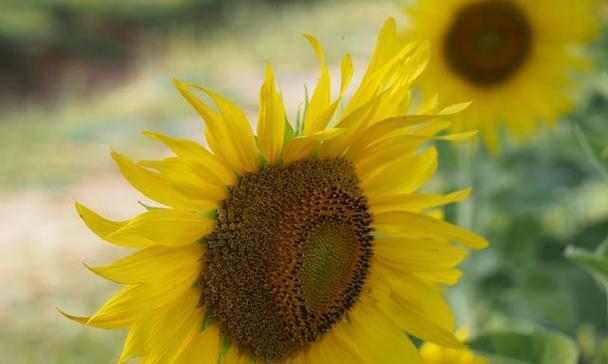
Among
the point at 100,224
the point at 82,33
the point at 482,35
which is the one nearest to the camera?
the point at 100,224

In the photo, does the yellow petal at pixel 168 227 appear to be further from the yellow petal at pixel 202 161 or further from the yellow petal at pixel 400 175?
the yellow petal at pixel 400 175

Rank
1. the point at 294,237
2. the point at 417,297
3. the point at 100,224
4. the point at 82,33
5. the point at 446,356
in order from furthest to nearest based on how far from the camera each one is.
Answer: the point at 82,33
the point at 446,356
the point at 417,297
the point at 294,237
the point at 100,224

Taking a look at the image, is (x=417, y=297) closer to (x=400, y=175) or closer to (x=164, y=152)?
(x=400, y=175)

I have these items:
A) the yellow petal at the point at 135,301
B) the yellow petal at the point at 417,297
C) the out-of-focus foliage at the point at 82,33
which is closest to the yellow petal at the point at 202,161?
the yellow petal at the point at 135,301


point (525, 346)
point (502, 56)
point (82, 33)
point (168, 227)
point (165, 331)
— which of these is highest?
point (168, 227)

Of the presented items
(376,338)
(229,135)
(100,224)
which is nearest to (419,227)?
(376,338)

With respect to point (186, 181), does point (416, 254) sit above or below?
below

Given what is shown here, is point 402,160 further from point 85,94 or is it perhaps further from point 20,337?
point 85,94

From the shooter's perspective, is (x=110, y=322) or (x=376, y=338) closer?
(x=110, y=322)

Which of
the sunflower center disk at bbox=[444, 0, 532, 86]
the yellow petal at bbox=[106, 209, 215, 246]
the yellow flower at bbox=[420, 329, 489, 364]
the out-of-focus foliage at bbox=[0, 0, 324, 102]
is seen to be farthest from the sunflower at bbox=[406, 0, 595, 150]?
the out-of-focus foliage at bbox=[0, 0, 324, 102]
